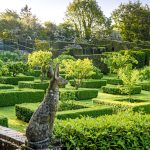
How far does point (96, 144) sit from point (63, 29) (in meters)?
57.9

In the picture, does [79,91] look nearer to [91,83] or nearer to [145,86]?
[91,83]

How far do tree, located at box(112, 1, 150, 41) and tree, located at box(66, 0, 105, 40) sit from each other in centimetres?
413

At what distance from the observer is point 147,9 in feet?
206

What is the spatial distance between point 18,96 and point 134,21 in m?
42.7

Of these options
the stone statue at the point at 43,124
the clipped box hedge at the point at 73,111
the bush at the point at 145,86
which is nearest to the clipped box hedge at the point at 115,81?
the bush at the point at 145,86

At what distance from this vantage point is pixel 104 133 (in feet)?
26.5

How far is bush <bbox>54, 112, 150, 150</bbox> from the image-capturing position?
7.87 meters

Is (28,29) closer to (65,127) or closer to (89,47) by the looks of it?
(89,47)

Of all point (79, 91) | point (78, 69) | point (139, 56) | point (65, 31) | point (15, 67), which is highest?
point (65, 31)

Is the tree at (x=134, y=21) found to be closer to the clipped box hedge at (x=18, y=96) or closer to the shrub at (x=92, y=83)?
the shrub at (x=92, y=83)

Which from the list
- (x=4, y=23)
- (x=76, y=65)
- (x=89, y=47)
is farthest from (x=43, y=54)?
(x=4, y=23)

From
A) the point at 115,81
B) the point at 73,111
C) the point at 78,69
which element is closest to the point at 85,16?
the point at 115,81

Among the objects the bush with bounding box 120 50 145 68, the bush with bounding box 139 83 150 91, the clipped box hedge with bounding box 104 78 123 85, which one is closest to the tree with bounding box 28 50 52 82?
the clipped box hedge with bounding box 104 78 123 85

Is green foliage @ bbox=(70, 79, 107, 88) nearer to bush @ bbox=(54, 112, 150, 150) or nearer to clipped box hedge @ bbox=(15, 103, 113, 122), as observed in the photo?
clipped box hedge @ bbox=(15, 103, 113, 122)
